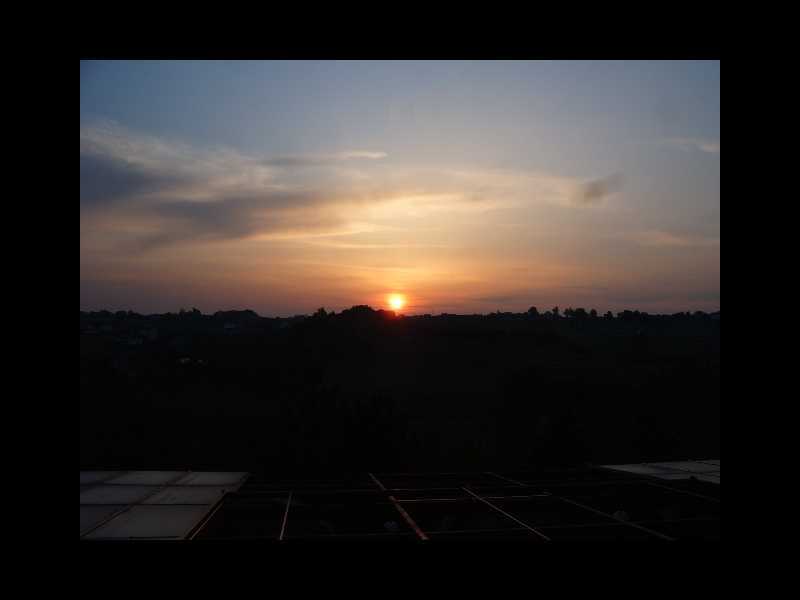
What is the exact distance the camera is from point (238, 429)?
78.2ft

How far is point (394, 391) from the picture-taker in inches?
1278

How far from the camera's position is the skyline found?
696cm

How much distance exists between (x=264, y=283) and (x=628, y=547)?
2165cm

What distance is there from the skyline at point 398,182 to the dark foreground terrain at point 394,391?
4.46 m

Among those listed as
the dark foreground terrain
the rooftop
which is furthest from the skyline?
the dark foreground terrain

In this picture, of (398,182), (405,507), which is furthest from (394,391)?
(405,507)

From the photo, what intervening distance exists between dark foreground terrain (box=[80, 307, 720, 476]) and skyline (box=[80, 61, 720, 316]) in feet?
14.6

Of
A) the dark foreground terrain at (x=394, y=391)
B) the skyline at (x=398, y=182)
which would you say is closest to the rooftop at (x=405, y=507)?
the skyline at (x=398, y=182)

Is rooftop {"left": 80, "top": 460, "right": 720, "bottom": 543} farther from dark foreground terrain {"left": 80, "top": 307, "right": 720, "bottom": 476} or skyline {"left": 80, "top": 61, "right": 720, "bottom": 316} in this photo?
dark foreground terrain {"left": 80, "top": 307, "right": 720, "bottom": 476}

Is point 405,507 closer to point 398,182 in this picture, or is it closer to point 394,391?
point 398,182

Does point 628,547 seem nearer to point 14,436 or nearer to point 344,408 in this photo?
point 14,436
